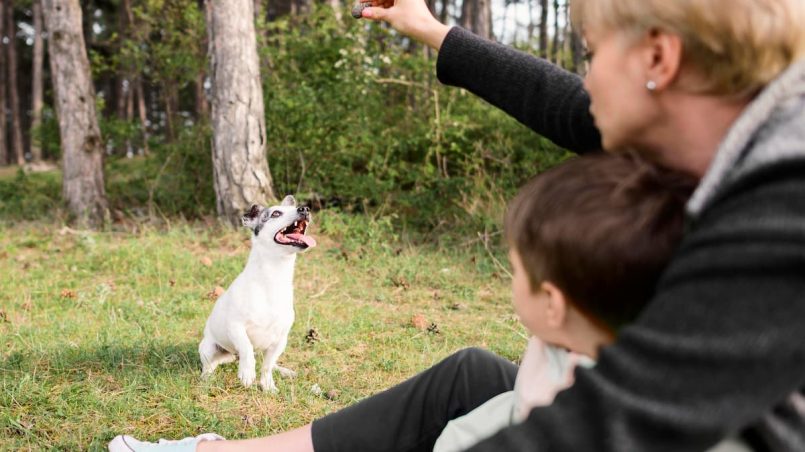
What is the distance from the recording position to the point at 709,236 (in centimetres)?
105

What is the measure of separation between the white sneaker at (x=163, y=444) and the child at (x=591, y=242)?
118cm

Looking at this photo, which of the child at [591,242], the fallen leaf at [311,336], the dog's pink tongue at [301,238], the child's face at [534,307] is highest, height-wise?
the child at [591,242]

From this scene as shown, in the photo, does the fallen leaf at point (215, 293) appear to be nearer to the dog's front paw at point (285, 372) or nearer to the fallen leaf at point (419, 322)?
the fallen leaf at point (419, 322)

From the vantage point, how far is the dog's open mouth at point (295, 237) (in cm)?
365

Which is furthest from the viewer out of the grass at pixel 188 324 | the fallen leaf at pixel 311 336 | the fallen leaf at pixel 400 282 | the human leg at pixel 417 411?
the fallen leaf at pixel 400 282

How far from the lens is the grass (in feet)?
10.2

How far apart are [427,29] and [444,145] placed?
262 inches

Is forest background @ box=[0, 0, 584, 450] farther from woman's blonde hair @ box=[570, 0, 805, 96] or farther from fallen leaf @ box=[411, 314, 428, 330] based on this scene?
woman's blonde hair @ box=[570, 0, 805, 96]

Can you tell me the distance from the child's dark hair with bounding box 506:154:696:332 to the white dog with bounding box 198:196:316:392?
237cm

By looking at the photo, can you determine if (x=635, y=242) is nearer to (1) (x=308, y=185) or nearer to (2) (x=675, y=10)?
(2) (x=675, y=10)

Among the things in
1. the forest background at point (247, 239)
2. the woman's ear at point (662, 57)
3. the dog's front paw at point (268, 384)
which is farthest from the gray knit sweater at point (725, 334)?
the dog's front paw at point (268, 384)

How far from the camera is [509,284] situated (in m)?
6.32

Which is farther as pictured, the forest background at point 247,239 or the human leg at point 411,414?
the forest background at point 247,239

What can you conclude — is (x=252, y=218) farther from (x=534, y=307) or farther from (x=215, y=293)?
(x=534, y=307)
